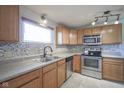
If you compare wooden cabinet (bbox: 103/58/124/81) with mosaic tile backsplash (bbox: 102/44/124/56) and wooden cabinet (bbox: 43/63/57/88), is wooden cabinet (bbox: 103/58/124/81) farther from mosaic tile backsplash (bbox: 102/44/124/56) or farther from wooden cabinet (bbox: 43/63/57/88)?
wooden cabinet (bbox: 43/63/57/88)

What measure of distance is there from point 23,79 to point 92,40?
3.27 meters

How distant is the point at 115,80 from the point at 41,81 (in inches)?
104

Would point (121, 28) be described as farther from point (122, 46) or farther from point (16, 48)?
point (16, 48)

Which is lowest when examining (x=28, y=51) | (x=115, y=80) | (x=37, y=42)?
(x=115, y=80)

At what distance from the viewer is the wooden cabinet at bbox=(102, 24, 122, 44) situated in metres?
3.46

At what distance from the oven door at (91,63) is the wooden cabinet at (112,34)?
0.78m

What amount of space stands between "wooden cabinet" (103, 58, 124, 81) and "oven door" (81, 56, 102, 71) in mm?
165

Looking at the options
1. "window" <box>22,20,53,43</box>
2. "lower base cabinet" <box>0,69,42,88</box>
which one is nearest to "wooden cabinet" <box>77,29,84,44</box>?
"window" <box>22,20,53,43</box>

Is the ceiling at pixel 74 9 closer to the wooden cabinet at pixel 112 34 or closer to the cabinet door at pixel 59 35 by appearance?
the wooden cabinet at pixel 112 34

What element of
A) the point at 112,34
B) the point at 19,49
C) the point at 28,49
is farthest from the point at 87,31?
the point at 19,49

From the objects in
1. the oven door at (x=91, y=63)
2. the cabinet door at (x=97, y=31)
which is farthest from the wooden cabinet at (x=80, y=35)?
the oven door at (x=91, y=63)

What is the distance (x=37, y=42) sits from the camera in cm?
285

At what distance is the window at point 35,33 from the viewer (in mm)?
2499
